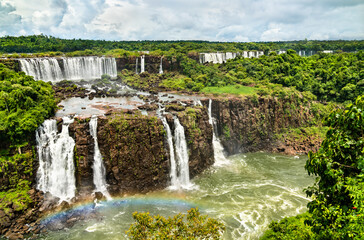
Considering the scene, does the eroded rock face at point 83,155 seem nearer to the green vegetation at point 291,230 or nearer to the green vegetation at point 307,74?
the green vegetation at point 291,230

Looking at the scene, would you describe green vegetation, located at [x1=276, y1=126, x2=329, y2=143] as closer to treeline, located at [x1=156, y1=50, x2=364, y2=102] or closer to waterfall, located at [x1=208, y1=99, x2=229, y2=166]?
treeline, located at [x1=156, y1=50, x2=364, y2=102]

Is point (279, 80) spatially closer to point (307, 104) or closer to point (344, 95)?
point (307, 104)

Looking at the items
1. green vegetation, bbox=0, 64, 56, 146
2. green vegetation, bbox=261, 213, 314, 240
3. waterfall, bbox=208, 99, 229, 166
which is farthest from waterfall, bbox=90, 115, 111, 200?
green vegetation, bbox=261, 213, 314, 240

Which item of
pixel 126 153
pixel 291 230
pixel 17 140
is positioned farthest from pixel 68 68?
pixel 291 230

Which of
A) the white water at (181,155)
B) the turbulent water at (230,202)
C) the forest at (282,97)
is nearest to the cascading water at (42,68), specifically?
the forest at (282,97)

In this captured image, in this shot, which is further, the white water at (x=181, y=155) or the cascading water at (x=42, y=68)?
the cascading water at (x=42, y=68)

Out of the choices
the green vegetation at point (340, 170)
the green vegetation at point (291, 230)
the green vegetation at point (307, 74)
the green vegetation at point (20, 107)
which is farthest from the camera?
the green vegetation at point (307, 74)
